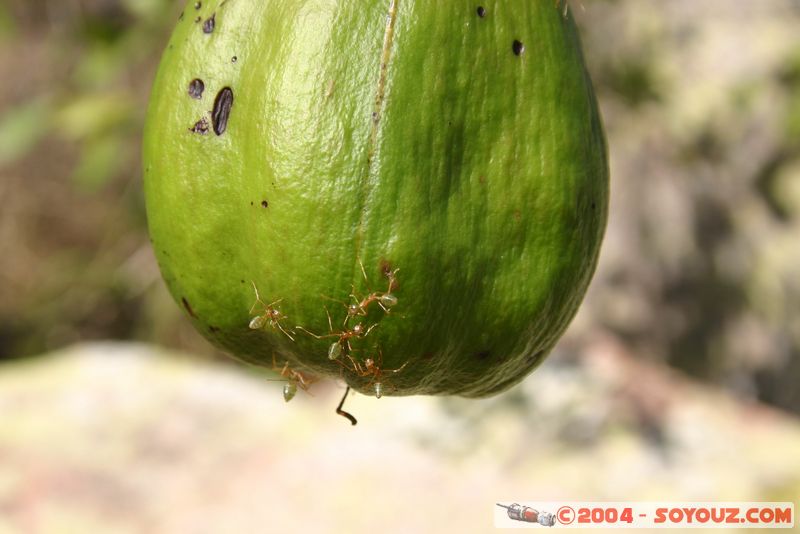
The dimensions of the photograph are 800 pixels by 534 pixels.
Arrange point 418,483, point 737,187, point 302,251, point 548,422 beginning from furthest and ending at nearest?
point 737,187, point 548,422, point 418,483, point 302,251

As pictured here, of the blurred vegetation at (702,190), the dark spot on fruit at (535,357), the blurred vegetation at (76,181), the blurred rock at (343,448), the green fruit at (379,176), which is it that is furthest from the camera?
the blurred vegetation at (702,190)

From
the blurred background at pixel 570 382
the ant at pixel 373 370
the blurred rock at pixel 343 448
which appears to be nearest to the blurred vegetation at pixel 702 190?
the blurred background at pixel 570 382

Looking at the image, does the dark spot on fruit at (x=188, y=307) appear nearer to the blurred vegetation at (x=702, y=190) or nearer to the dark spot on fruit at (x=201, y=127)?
the dark spot on fruit at (x=201, y=127)

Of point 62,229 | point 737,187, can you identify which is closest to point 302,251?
point 737,187

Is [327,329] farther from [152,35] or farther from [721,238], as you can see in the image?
[721,238]

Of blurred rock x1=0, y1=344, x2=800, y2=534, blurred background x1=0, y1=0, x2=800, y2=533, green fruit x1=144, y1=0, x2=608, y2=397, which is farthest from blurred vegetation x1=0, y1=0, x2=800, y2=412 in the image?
green fruit x1=144, y1=0, x2=608, y2=397

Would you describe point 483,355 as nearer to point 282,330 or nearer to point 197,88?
point 282,330

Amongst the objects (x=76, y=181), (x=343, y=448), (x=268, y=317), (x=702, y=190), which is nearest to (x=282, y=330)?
(x=268, y=317)
